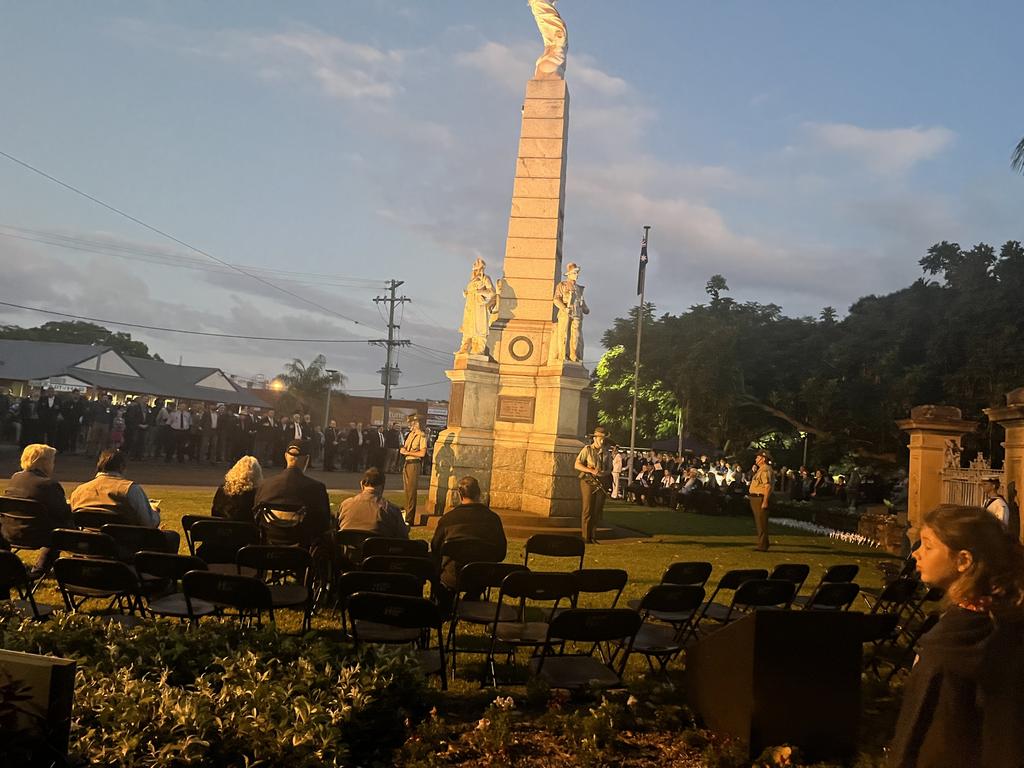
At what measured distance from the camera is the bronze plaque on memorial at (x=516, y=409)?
17391 mm

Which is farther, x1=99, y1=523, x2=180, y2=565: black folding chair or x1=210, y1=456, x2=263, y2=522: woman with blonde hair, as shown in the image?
x1=210, y1=456, x2=263, y2=522: woman with blonde hair

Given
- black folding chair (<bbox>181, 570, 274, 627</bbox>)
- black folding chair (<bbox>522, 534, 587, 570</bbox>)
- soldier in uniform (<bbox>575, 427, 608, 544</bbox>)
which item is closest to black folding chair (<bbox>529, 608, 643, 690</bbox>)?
black folding chair (<bbox>181, 570, 274, 627</bbox>)

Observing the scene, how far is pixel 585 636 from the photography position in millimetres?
5402

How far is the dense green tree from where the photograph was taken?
78.1m

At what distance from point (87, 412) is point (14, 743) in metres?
24.5

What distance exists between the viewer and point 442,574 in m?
7.71

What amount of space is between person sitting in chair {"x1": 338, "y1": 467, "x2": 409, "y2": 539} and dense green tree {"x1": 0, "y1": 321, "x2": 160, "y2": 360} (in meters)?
75.5

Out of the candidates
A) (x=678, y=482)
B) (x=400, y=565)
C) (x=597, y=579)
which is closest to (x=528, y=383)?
(x=400, y=565)

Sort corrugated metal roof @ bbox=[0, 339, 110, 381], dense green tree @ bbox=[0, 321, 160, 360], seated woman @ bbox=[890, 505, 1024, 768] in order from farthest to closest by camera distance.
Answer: dense green tree @ bbox=[0, 321, 160, 360], corrugated metal roof @ bbox=[0, 339, 110, 381], seated woman @ bbox=[890, 505, 1024, 768]

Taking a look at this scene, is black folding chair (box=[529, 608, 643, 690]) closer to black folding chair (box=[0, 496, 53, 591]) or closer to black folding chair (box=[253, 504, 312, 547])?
black folding chair (box=[253, 504, 312, 547])

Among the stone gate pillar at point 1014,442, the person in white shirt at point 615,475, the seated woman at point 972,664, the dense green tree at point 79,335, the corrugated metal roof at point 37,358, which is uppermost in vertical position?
the dense green tree at point 79,335

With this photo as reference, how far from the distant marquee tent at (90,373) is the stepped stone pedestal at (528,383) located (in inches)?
869

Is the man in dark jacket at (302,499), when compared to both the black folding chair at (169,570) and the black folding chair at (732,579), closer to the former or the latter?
the black folding chair at (169,570)

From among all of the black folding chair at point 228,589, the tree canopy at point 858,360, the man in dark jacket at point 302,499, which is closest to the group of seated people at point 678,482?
the tree canopy at point 858,360
